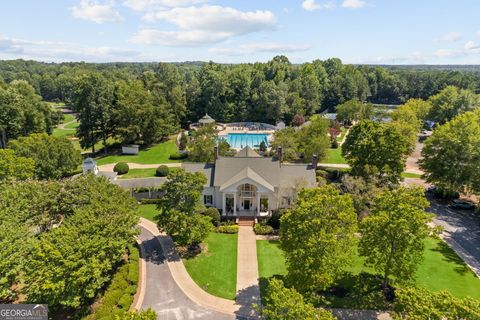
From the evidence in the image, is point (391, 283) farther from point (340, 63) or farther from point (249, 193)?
point (340, 63)

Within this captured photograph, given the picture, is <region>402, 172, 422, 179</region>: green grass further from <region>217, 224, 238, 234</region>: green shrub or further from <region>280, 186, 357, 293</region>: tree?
<region>280, 186, 357, 293</region>: tree

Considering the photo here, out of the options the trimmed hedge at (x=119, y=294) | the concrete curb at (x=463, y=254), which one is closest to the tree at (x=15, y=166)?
the trimmed hedge at (x=119, y=294)

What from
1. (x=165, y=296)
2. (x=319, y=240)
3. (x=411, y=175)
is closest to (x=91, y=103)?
(x=165, y=296)

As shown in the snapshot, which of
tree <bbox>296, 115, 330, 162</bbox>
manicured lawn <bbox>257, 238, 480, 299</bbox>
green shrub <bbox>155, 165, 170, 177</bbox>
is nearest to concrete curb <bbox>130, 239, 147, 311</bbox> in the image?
manicured lawn <bbox>257, 238, 480, 299</bbox>

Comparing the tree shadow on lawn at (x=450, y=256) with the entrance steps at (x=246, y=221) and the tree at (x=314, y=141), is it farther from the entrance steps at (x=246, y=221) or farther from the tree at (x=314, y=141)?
the tree at (x=314, y=141)

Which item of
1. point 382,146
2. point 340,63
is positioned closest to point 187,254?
point 382,146

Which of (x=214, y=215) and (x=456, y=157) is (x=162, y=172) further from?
(x=456, y=157)
